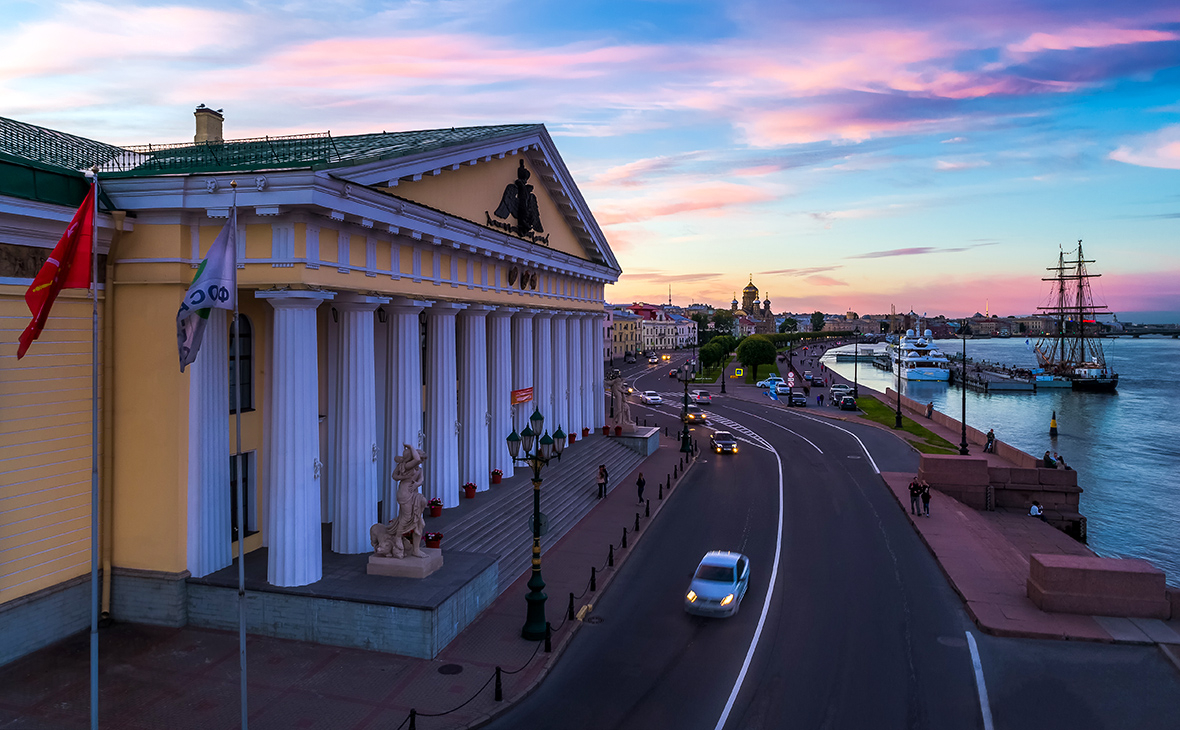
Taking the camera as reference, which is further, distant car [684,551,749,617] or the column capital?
distant car [684,551,749,617]

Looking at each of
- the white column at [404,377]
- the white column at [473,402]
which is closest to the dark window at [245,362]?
the white column at [404,377]

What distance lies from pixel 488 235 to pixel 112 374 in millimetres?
12794

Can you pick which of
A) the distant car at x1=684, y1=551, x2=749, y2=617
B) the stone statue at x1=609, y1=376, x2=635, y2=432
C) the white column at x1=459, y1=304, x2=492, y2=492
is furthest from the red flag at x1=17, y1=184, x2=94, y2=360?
the stone statue at x1=609, y1=376, x2=635, y2=432

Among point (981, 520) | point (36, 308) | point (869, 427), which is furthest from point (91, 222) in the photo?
point (869, 427)

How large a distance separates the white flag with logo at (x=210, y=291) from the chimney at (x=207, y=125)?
18.7m

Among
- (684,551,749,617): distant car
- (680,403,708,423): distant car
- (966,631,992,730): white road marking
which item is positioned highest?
(680,403,708,423): distant car

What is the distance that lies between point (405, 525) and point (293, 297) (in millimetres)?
6438

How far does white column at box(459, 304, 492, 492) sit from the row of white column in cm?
4

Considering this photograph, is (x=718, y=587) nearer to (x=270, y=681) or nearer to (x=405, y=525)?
(x=405, y=525)

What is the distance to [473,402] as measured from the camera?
1070 inches

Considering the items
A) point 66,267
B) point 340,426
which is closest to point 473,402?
point 340,426

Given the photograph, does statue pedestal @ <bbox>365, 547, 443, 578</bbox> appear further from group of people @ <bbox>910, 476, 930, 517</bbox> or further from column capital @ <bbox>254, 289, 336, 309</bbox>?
group of people @ <bbox>910, 476, 930, 517</bbox>

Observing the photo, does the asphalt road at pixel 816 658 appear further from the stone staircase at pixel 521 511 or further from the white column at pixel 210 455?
the white column at pixel 210 455

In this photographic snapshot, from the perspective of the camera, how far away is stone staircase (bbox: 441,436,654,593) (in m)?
22.1
